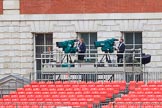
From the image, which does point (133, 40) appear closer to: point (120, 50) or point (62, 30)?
point (120, 50)

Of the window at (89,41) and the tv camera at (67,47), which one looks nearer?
the tv camera at (67,47)

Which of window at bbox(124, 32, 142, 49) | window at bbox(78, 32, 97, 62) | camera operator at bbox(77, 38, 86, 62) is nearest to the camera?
camera operator at bbox(77, 38, 86, 62)

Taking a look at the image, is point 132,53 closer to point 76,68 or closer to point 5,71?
point 76,68

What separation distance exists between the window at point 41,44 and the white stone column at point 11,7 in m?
2.02

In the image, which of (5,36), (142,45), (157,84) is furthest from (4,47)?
(157,84)

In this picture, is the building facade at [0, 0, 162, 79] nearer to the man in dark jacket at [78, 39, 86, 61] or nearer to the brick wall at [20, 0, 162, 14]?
the brick wall at [20, 0, 162, 14]

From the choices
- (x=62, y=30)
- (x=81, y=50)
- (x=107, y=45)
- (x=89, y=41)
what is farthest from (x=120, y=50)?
(x=62, y=30)

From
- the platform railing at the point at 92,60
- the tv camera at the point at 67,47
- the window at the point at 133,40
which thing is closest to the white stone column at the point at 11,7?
the platform railing at the point at 92,60

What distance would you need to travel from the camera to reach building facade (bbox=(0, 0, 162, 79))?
168ft

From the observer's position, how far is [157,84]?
44.2 m

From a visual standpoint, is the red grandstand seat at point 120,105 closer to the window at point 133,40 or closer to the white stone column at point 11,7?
the window at point 133,40

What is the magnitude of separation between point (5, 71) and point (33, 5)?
14.4ft

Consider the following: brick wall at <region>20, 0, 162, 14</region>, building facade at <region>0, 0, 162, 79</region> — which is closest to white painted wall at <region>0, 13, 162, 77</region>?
building facade at <region>0, 0, 162, 79</region>

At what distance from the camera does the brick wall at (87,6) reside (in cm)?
5138
